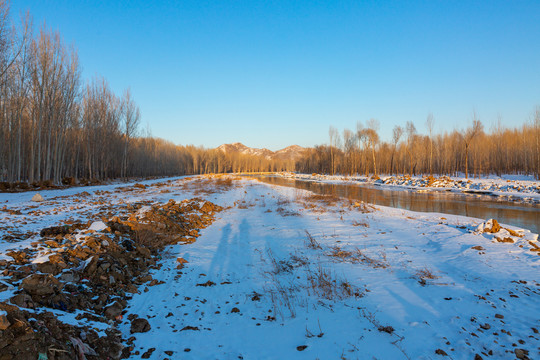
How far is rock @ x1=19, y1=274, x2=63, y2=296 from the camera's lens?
3.50m

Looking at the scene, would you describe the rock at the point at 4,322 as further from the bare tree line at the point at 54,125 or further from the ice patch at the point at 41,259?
the bare tree line at the point at 54,125

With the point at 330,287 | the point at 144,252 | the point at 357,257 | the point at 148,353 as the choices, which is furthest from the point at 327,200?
the point at 148,353

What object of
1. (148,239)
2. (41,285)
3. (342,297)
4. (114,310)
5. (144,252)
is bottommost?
(342,297)

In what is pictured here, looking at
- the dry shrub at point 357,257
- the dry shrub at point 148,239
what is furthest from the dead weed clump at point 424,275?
the dry shrub at point 148,239

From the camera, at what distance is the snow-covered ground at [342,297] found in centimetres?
333

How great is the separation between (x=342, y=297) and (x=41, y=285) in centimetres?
465

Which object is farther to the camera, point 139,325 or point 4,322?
point 139,325

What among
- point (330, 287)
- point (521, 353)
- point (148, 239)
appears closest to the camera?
point (521, 353)

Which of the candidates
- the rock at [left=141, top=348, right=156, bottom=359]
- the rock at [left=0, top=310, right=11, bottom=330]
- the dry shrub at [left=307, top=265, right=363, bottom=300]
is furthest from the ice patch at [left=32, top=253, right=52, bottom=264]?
the dry shrub at [left=307, top=265, right=363, bottom=300]

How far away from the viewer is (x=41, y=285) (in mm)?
3604

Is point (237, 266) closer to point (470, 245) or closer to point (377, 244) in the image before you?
point (377, 244)

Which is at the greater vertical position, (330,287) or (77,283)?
(77,283)

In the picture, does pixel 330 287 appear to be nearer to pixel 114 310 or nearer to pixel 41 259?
pixel 114 310

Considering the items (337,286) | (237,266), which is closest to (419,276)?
(337,286)
